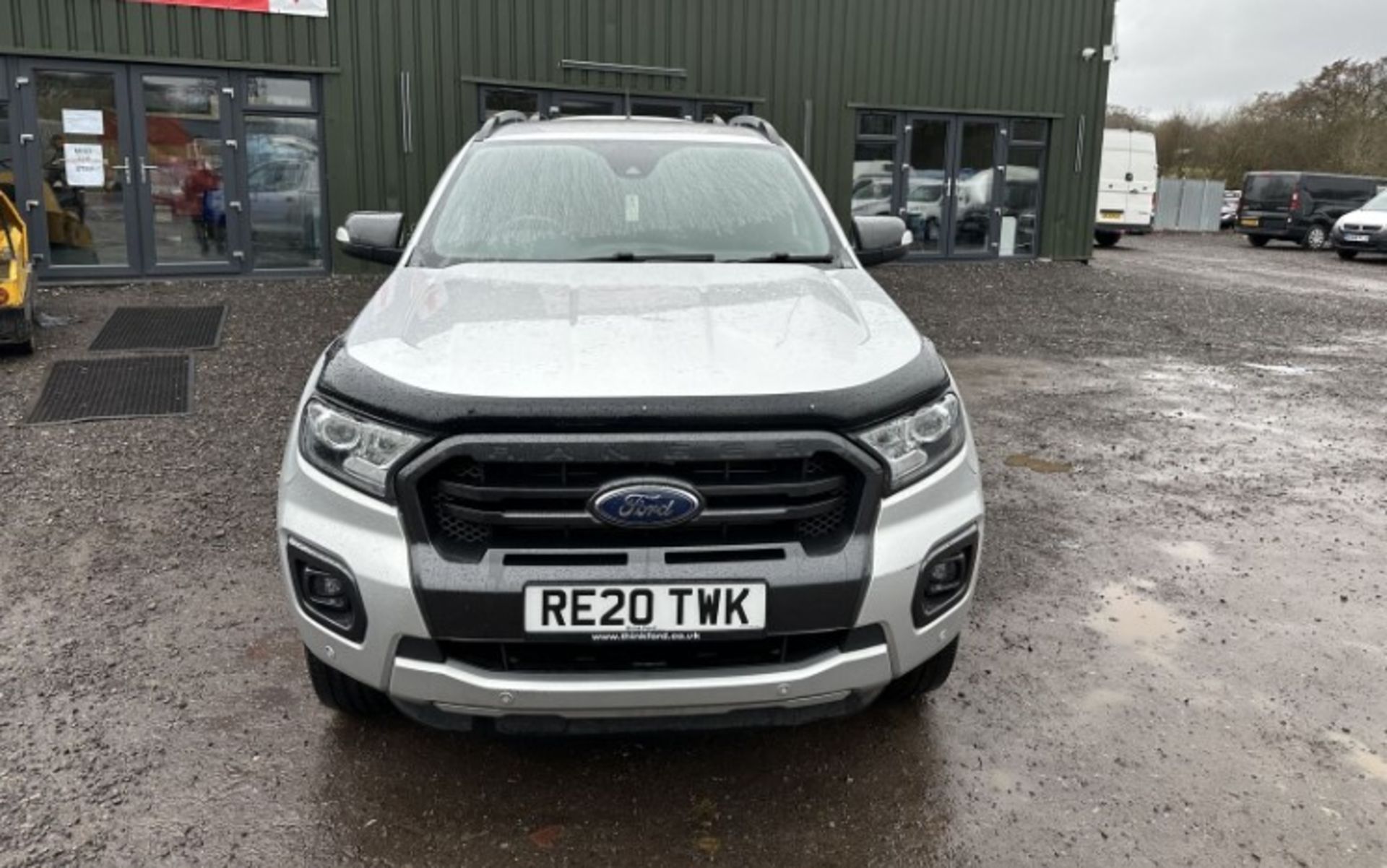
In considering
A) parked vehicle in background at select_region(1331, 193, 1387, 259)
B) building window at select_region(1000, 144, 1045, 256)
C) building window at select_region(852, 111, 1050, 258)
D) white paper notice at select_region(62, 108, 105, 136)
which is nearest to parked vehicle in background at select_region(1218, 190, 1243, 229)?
parked vehicle in background at select_region(1331, 193, 1387, 259)

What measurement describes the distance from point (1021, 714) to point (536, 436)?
1.80m

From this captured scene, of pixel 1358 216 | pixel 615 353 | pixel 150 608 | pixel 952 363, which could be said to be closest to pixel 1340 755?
pixel 615 353

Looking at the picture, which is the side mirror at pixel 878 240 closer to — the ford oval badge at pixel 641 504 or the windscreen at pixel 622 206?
the windscreen at pixel 622 206

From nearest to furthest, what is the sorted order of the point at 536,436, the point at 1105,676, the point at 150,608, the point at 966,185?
1. the point at 536,436
2. the point at 1105,676
3. the point at 150,608
4. the point at 966,185

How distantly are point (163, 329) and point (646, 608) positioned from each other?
8.33 metres

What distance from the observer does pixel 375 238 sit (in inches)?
163

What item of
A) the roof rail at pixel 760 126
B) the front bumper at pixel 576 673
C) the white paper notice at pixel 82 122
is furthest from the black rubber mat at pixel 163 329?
the front bumper at pixel 576 673

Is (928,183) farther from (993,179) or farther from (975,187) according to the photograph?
(993,179)

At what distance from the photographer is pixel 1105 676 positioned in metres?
3.45

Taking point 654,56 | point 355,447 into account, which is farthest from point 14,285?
point 654,56

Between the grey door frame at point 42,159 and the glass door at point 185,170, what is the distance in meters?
0.10

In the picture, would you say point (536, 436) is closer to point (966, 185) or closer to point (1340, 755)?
point (1340, 755)

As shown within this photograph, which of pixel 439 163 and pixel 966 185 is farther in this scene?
pixel 966 185

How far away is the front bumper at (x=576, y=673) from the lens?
2.33m
